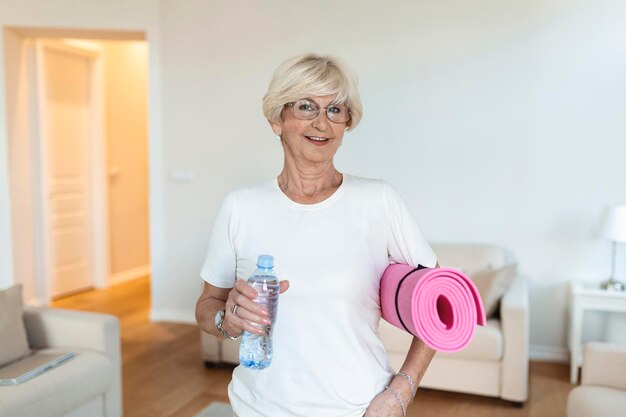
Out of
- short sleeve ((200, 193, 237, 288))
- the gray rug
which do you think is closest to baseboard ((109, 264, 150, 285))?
A: the gray rug

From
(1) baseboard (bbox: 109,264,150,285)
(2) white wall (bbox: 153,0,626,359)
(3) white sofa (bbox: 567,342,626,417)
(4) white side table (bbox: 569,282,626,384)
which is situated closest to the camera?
(3) white sofa (bbox: 567,342,626,417)

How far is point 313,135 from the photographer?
1350 millimetres

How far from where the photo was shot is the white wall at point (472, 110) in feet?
14.0

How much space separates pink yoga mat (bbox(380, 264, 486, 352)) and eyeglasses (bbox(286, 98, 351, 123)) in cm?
37

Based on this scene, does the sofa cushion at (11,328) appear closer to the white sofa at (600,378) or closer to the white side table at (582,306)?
the white sofa at (600,378)

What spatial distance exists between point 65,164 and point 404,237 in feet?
17.2

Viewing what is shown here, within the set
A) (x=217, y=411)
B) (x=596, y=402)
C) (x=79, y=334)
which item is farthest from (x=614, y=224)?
(x=79, y=334)

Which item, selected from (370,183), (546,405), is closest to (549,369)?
(546,405)

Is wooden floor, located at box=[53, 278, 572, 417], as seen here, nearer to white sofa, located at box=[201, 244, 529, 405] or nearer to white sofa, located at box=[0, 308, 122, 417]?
white sofa, located at box=[201, 244, 529, 405]

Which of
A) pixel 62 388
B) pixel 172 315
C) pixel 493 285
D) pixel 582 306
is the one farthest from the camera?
pixel 172 315

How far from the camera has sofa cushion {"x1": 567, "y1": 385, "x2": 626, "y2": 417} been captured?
8.04 ft

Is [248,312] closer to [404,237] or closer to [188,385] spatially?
[404,237]

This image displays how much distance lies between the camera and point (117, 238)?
6711 mm

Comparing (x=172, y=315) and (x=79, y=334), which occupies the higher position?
(x=79, y=334)
